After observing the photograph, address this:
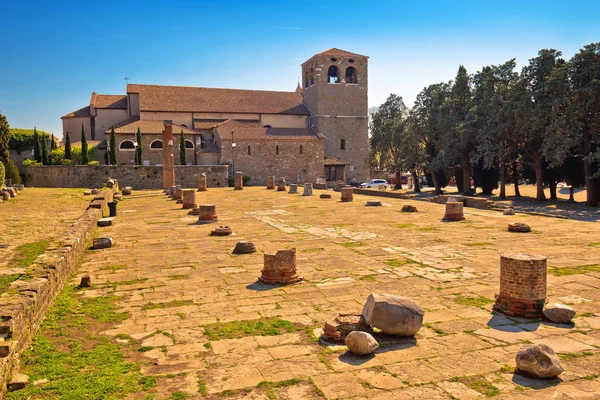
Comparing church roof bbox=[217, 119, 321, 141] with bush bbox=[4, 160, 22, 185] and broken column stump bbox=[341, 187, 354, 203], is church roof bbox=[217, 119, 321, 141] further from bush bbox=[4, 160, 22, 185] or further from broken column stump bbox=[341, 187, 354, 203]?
broken column stump bbox=[341, 187, 354, 203]

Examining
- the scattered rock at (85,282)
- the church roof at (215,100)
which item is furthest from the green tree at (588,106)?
the church roof at (215,100)

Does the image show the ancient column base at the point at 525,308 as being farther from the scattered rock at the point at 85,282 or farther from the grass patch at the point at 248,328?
the scattered rock at the point at 85,282

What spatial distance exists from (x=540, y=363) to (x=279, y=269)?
452 cm

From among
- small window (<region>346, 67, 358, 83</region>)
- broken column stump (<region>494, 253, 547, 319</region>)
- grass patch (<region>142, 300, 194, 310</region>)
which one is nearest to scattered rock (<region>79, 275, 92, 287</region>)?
grass patch (<region>142, 300, 194, 310</region>)

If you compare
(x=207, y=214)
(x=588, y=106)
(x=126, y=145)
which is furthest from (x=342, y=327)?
(x=126, y=145)

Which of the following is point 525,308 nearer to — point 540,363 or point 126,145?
point 540,363

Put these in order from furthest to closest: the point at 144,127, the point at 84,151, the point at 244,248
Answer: the point at 144,127
the point at 84,151
the point at 244,248

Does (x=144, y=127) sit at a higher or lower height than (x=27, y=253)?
higher

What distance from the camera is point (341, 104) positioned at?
53.8m

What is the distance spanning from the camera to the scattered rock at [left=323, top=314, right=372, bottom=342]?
5.63m

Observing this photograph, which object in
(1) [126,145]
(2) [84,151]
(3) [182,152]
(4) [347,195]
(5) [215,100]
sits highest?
(5) [215,100]

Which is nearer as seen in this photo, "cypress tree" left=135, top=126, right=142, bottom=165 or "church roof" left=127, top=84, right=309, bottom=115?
"cypress tree" left=135, top=126, right=142, bottom=165

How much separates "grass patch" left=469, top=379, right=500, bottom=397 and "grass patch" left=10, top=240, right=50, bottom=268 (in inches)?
318

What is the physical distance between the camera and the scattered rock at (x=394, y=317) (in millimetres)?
5668
